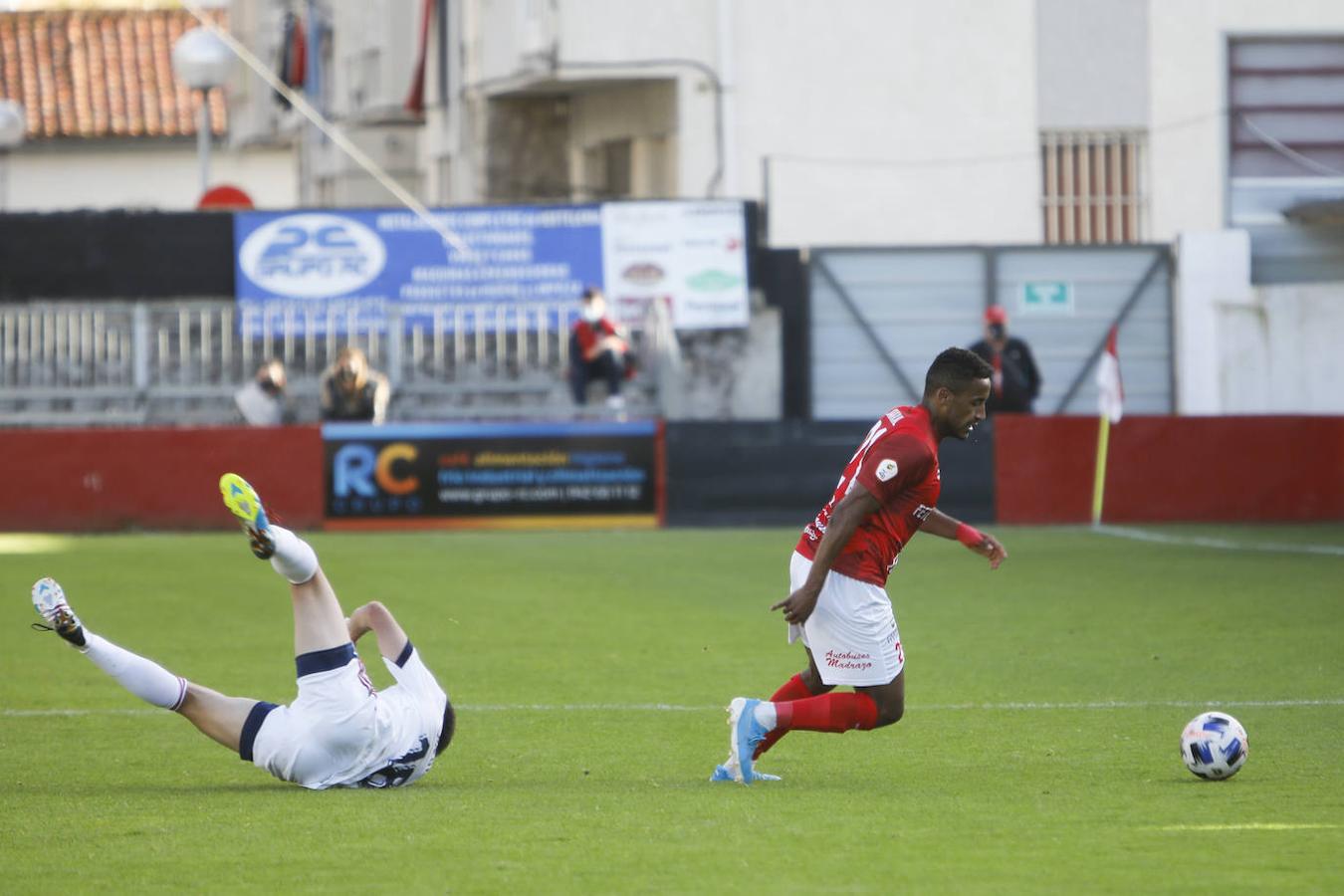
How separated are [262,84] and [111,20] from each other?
1343cm

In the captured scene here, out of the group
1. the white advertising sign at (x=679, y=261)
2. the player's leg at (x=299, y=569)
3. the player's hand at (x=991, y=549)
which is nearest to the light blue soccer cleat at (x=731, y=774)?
the player's hand at (x=991, y=549)

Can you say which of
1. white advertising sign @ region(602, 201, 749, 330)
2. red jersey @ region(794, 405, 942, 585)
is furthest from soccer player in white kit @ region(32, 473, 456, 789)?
white advertising sign @ region(602, 201, 749, 330)

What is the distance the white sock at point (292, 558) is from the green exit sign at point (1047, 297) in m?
20.9

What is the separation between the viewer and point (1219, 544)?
72.5 ft

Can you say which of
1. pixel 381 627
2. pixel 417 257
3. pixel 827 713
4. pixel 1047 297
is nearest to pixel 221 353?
pixel 417 257

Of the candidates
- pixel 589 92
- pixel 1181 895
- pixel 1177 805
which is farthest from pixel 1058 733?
pixel 589 92

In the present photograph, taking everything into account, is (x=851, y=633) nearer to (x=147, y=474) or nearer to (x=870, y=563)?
(x=870, y=563)

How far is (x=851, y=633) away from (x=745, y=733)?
0.58 m

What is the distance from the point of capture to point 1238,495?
24.7m

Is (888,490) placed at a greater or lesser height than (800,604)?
greater

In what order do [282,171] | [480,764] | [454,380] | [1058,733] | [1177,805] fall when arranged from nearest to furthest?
1. [1177,805]
2. [480,764]
3. [1058,733]
4. [454,380]
5. [282,171]

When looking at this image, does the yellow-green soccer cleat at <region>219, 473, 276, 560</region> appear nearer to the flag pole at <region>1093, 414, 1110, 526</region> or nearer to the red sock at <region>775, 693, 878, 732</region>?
the red sock at <region>775, 693, 878, 732</region>

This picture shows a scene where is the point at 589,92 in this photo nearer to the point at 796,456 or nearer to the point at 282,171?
the point at 796,456

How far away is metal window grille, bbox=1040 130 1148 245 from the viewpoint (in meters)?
32.3
